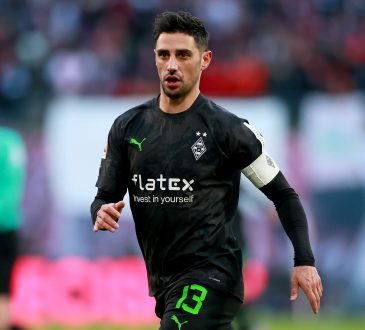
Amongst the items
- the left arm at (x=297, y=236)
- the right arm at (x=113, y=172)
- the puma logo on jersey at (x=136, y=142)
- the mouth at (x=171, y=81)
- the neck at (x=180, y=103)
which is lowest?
the left arm at (x=297, y=236)

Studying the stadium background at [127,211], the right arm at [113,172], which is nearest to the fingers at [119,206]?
the right arm at [113,172]

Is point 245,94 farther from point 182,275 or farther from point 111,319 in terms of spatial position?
point 182,275

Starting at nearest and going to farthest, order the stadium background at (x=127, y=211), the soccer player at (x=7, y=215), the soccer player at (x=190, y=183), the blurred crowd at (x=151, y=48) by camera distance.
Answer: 1. the soccer player at (x=190, y=183)
2. the soccer player at (x=7, y=215)
3. the stadium background at (x=127, y=211)
4. the blurred crowd at (x=151, y=48)

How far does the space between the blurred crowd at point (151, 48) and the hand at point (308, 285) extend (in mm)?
9403

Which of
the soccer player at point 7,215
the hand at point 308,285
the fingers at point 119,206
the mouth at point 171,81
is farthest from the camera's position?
the soccer player at point 7,215

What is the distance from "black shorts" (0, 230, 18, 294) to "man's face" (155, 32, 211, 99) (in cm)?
276

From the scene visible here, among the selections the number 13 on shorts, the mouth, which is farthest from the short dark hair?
the number 13 on shorts

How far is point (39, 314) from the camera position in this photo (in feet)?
48.1

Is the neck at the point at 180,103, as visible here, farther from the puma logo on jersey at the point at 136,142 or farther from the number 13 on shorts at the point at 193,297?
the number 13 on shorts at the point at 193,297

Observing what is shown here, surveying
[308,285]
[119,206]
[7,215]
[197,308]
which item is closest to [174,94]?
[119,206]

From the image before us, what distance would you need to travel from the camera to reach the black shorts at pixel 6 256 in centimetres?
888

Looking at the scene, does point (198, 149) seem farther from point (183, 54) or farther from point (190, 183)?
point (183, 54)

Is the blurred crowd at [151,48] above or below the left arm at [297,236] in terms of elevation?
above

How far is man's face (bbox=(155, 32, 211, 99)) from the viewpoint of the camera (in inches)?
260
